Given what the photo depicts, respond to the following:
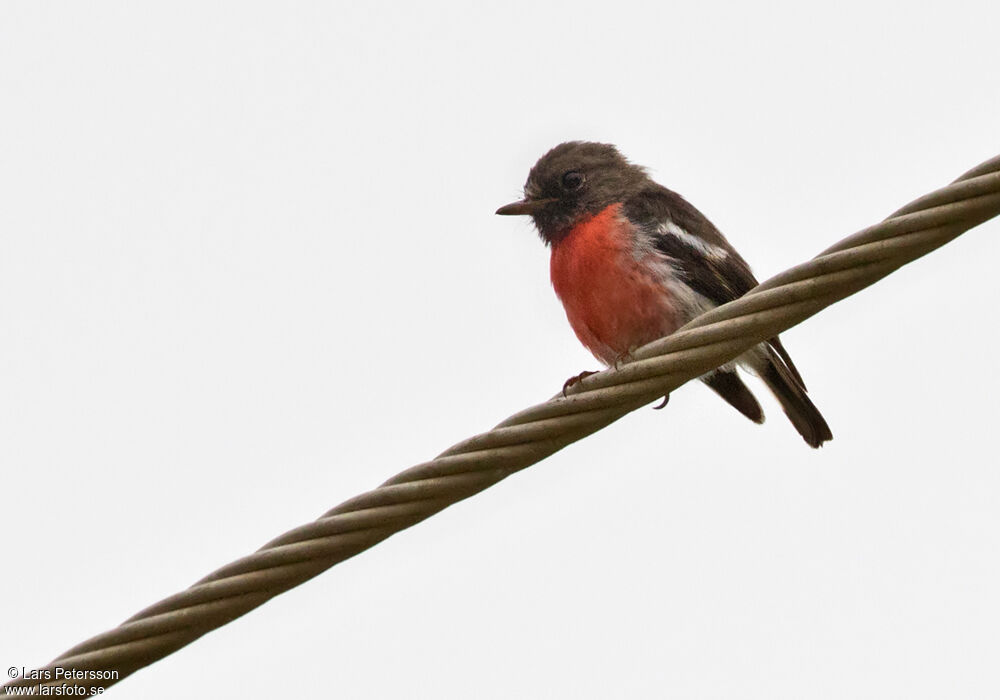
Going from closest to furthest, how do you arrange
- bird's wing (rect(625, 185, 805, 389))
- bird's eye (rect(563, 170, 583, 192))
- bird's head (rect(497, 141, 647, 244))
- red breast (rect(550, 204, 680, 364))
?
1. red breast (rect(550, 204, 680, 364))
2. bird's wing (rect(625, 185, 805, 389))
3. bird's head (rect(497, 141, 647, 244))
4. bird's eye (rect(563, 170, 583, 192))

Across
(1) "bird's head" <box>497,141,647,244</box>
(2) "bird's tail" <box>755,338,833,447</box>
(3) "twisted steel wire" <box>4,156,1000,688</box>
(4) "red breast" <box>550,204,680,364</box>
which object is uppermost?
(1) "bird's head" <box>497,141,647,244</box>

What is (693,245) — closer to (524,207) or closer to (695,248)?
(695,248)

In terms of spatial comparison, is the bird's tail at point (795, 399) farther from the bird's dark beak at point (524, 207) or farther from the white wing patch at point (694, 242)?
the bird's dark beak at point (524, 207)

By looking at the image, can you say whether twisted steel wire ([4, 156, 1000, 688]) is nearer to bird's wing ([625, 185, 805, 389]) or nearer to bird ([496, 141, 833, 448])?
bird ([496, 141, 833, 448])

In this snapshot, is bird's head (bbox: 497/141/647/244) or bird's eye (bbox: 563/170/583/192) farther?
bird's eye (bbox: 563/170/583/192)

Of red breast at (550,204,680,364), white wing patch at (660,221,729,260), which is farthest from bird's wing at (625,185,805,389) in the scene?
red breast at (550,204,680,364)

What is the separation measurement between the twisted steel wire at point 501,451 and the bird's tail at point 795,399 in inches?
112

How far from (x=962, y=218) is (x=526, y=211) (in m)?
4.31

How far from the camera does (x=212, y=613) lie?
3.66 m

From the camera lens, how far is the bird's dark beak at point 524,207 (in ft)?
24.9

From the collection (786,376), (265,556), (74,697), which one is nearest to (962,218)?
(265,556)

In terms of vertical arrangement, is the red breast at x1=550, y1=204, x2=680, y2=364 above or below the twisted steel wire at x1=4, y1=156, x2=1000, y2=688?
above

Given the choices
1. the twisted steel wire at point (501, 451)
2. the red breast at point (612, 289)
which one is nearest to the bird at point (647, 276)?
the red breast at point (612, 289)

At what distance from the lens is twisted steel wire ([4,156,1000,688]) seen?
11.7 feet
